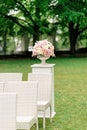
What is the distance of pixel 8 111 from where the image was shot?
17.3 ft

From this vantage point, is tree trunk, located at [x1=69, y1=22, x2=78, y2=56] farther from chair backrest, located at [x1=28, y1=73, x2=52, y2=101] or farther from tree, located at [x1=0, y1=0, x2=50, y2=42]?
chair backrest, located at [x1=28, y1=73, x2=52, y2=101]

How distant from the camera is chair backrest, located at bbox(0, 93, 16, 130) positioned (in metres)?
5.28

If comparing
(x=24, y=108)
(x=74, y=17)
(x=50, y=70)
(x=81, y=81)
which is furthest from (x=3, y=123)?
(x=74, y=17)

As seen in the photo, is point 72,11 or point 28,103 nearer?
point 28,103

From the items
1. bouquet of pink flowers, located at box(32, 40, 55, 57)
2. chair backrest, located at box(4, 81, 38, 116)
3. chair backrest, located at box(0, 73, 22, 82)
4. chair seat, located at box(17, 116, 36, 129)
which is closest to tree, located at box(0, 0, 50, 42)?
bouquet of pink flowers, located at box(32, 40, 55, 57)

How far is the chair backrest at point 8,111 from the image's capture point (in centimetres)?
528

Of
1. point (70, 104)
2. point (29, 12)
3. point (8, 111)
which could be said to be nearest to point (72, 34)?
point (29, 12)

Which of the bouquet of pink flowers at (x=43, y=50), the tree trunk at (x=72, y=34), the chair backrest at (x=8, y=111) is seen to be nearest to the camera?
the chair backrest at (x=8, y=111)

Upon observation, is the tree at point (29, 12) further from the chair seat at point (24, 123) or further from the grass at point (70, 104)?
the chair seat at point (24, 123)

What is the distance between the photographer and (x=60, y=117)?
29.8ft

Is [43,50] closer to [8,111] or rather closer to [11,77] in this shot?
[11,77]

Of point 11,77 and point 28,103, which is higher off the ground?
point 11,77

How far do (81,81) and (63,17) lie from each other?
15.4 m

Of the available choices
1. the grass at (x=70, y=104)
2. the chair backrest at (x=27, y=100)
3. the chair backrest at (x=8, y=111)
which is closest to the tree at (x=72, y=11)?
the grass at (x=70, y=104)
